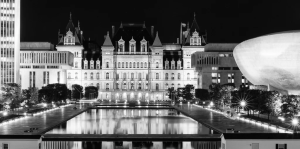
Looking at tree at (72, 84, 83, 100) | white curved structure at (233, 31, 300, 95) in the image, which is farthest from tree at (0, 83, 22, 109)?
white curved structure at (233, 31, 300, 95)

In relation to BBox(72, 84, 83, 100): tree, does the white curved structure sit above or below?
above

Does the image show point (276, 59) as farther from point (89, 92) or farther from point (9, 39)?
point (89, 92)

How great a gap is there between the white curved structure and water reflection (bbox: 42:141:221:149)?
2701 cm

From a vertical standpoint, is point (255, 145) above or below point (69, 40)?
below

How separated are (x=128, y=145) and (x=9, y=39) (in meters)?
65.0

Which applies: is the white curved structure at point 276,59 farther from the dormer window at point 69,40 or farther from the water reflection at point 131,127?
the dormer window at point 69,40

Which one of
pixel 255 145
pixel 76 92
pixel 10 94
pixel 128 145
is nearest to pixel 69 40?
pixel 76 92

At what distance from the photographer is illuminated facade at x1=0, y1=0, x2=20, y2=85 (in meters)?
96.2

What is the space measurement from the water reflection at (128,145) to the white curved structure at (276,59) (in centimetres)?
2701

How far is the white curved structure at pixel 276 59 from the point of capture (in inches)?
2458

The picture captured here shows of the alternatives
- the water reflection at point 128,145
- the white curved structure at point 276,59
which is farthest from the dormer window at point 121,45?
the water reflection at point 128,145

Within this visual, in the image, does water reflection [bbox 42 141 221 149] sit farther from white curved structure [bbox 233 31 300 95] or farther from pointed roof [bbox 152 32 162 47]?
pointed roof [bbox 152 32 162 47]

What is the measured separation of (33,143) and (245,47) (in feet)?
139

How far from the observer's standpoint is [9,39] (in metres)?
96.8
